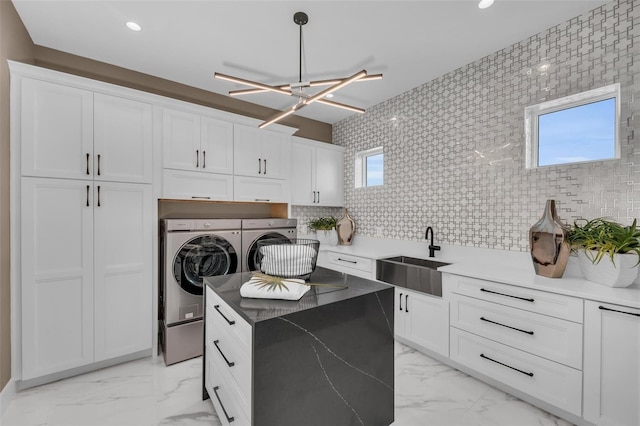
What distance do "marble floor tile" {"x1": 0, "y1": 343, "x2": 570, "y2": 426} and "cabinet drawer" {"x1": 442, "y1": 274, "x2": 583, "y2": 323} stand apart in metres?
0.68

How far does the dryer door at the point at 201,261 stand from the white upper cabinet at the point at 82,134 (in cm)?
73

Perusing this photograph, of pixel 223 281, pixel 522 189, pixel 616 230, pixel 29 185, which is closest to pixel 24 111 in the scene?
pixel 29 185

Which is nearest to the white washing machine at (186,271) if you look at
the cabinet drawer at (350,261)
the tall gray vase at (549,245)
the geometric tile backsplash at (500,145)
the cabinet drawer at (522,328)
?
the cabinet drawer at (350,261)

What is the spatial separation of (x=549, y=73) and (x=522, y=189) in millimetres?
915

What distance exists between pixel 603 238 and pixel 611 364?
72cm

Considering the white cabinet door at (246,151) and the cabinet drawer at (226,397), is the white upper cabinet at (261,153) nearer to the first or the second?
the white cabinet door at (246,151)

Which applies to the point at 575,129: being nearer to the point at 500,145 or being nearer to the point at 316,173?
the point at 500,145

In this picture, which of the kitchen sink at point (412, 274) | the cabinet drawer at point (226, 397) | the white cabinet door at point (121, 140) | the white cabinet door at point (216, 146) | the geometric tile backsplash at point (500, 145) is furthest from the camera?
the white cabinet door at point (216, 146)

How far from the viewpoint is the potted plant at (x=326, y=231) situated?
3906mm

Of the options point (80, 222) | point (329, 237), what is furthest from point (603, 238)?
point (80, 222)

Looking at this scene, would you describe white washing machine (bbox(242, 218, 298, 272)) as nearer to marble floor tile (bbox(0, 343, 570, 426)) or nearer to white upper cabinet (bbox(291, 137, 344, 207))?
white upper cabinet (bbox(291, 137, 344, 207))

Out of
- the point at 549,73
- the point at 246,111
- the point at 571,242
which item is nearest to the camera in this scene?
the point at 571,242

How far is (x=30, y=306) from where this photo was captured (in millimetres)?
2076

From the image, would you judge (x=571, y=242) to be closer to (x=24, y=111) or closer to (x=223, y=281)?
(x=223, y=281)
